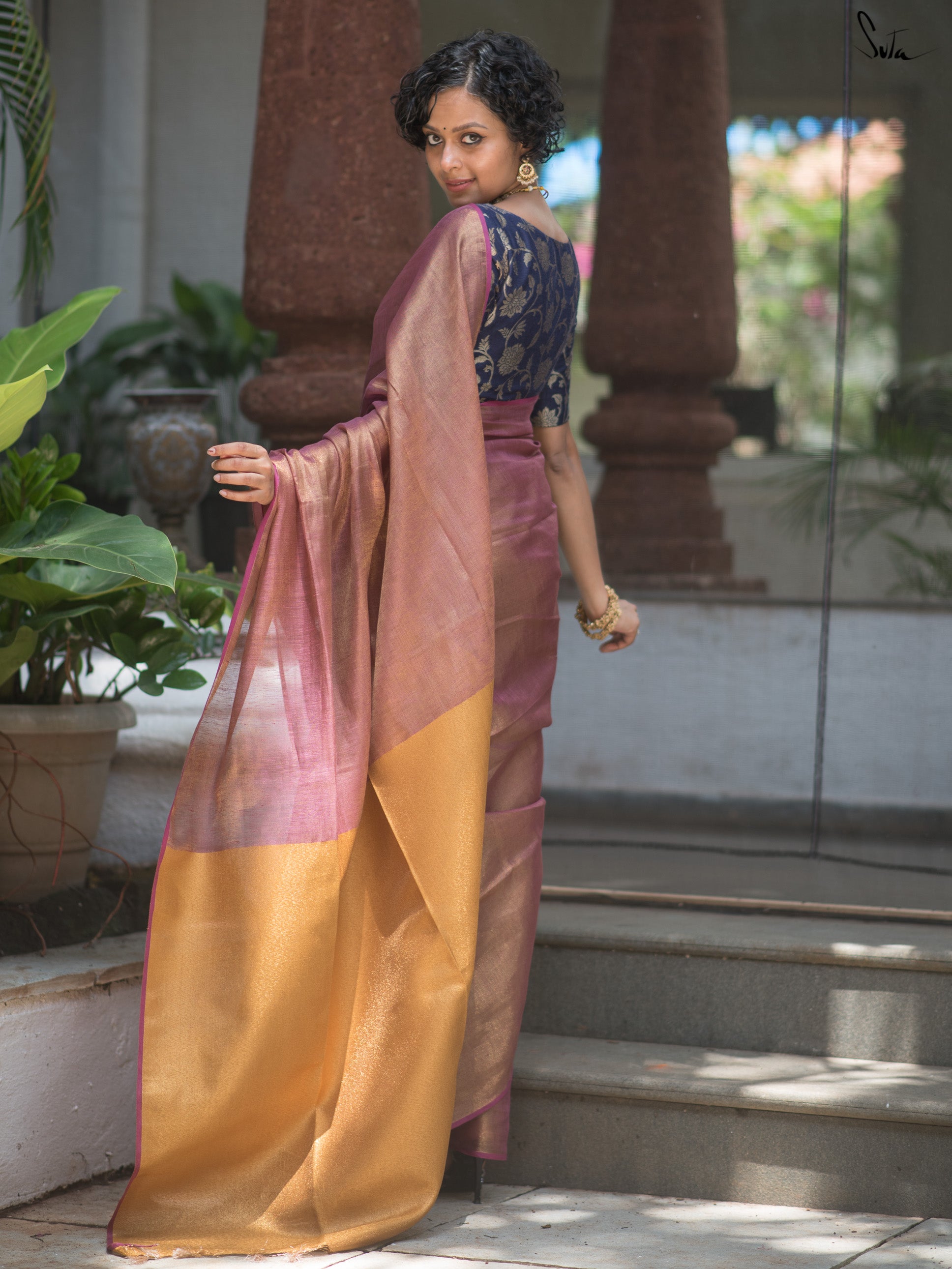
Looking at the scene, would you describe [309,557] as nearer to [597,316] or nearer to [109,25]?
[597,316]

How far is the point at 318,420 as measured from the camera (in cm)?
346

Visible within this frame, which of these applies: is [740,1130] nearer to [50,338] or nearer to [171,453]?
[50,338]

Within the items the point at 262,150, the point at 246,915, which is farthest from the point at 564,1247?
the point at 262,150

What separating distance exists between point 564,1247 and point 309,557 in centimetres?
104

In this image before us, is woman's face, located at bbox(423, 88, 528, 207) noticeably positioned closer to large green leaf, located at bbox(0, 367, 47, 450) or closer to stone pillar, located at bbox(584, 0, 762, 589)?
large green leaf, located at bbox(0, 367, 47, 450)

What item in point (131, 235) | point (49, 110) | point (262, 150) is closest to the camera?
point (49, 110)

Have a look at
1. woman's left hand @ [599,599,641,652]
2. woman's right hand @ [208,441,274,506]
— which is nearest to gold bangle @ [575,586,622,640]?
woman's left hand @ [599,599,641,652]

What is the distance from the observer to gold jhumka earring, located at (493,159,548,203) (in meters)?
2.28

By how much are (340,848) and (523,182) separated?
3.32 ft

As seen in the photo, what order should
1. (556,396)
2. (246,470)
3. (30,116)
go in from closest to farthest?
(246,470) < (556,396) < (30,116)

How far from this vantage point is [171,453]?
4.02 metres

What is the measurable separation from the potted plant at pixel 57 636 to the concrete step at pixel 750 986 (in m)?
0.85

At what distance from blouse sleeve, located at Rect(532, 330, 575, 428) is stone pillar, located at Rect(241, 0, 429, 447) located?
3.49 ft
